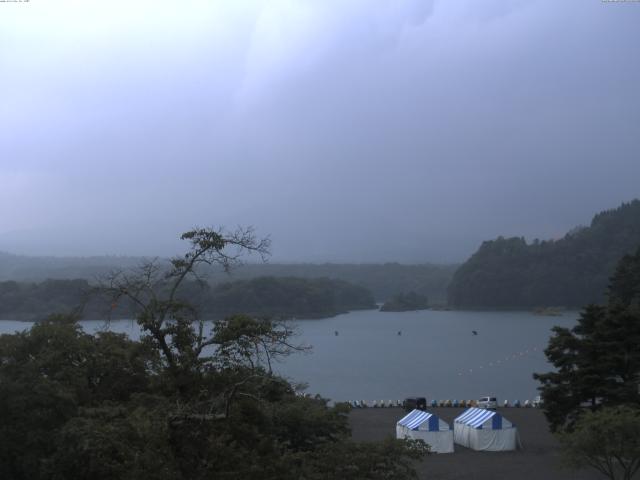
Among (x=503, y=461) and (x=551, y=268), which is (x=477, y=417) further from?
(x=551, y=268)

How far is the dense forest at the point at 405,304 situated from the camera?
232 ft

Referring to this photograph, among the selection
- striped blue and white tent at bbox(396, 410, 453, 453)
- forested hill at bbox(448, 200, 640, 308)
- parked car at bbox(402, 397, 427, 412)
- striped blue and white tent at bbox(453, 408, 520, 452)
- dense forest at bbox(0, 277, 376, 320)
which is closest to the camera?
striped blue and white tent at bbox(396, 410, 453, 453)

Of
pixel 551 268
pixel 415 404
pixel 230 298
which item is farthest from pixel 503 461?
pixel 551 268

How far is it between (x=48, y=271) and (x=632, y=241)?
60569mm

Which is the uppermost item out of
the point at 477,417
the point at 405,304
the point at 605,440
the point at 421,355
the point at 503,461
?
the point at 405,304

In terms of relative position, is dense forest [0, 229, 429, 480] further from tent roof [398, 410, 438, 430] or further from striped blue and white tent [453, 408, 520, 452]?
striped blue and white tent [453, 408, 520, 452]

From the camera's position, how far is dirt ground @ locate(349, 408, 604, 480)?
37.7ft

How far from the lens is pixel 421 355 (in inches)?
1535

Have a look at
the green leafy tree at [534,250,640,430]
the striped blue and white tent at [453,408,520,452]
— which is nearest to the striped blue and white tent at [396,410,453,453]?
the striped blue and white tent at [453,408,520,452]

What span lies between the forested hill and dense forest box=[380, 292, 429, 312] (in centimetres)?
307

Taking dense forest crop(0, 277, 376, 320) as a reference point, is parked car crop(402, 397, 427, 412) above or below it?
below

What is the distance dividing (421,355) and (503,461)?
26464 millimetres

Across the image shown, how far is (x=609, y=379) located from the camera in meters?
12.7

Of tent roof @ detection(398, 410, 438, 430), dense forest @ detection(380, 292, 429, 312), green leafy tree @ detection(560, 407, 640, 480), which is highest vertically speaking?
dense forest @ detection(380, 292, 429, 312)
